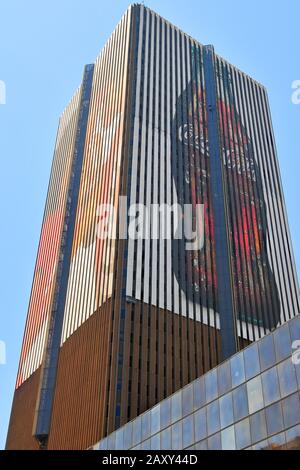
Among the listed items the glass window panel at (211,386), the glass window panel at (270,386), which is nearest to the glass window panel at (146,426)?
the glass window panel at (211,386)

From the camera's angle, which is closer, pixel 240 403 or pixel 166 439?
pixel 240 403

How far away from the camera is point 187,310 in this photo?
8969 cm

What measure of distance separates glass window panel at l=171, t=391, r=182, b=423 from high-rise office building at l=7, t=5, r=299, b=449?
21969mm

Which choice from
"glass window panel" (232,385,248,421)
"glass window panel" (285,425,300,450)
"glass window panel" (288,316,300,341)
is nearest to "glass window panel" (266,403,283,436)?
"glass window panel" (285,425,300,450)

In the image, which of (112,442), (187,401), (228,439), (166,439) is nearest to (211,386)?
(187,401)

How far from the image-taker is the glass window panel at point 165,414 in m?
53.6

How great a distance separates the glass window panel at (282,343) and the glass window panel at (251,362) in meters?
2.39

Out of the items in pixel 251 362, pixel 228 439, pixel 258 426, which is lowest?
pixel 258 426

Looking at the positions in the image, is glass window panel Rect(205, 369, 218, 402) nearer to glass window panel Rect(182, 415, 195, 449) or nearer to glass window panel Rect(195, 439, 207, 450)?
glass window panel Rect(182, 415, 195, 449)

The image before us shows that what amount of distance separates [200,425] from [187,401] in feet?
11.6

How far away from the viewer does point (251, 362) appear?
1751 inches

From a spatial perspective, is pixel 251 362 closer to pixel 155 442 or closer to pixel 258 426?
pixel 258 426

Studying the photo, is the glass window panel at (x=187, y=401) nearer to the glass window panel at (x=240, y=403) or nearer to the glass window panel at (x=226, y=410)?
the glass window panel at (x=226, y=410)
